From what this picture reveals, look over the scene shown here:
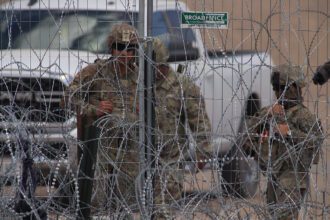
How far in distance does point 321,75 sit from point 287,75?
286 mm

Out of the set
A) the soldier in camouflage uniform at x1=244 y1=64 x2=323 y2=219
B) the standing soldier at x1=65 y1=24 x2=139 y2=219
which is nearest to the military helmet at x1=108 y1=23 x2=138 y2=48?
the standing soldier at x1=65 y1=24 x2=139 y2=219

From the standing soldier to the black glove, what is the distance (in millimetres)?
1337

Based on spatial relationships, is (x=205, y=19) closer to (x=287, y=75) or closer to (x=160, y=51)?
(x=160, y=51)

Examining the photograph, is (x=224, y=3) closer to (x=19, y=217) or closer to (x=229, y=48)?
(x=229, y=48)

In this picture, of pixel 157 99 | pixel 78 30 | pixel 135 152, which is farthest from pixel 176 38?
pixel 78 30

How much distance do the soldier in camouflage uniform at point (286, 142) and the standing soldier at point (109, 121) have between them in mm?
893

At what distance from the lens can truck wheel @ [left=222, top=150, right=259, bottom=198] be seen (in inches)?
304

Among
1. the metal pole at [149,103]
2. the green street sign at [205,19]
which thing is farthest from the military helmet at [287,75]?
the metal pole at [149,103]

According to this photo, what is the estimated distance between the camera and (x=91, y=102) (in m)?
8.46

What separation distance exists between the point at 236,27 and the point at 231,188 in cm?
136

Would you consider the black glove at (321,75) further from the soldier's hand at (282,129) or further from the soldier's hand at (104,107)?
the soldier's hand at (104,107)

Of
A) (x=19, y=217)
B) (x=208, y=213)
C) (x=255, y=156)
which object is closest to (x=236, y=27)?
(x=255, y=156)

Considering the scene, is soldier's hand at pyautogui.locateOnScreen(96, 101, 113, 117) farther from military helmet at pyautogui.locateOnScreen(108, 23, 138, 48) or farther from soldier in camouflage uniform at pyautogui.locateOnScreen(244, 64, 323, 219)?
soldier in camouflage uniform at pyautogui.locateOnScreen(244, 64, 323, 219)

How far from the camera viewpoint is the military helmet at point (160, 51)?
830 cm
